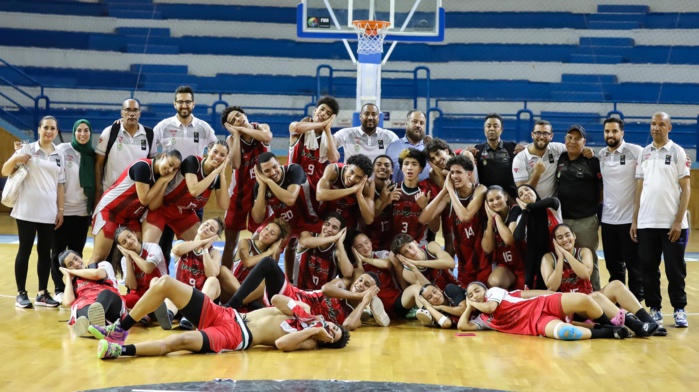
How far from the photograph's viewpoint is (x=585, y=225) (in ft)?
25.0

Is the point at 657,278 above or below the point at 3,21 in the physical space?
→ below

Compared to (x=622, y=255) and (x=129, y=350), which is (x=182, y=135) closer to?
(x=129, y=350)

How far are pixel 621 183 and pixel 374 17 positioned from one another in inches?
243

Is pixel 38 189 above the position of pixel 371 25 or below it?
below

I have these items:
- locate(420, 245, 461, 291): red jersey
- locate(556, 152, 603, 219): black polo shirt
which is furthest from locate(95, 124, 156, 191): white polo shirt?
locate(556, 152, 603, 219): black polo shirt

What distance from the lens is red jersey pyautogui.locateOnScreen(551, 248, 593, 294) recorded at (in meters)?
7.08

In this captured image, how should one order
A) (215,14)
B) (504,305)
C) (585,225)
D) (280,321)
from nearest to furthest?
(280,321), (504,305), (585,225), (215,14)

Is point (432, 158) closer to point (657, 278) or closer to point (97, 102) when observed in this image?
point (657, 278)

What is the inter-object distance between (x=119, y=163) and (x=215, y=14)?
1202cm

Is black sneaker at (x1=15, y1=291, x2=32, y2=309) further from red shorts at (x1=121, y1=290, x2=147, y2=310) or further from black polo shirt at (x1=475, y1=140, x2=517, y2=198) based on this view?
black polo shirt at (x1=475, y1=140, x2=517, y2=198)

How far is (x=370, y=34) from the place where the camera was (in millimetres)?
12750

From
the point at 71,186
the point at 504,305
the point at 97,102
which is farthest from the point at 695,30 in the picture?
the point at 71,186

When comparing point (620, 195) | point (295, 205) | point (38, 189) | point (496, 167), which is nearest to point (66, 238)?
point (38, 189)

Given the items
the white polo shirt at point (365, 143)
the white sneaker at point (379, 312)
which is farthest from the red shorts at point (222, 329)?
the white polo shirt at point (365, 143)
